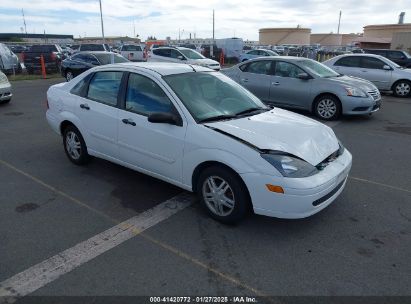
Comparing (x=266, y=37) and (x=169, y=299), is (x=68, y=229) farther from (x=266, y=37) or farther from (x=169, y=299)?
(x=266, y=37)

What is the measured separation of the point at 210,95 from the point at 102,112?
1486 millimetres

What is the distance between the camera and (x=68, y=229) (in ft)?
12.4

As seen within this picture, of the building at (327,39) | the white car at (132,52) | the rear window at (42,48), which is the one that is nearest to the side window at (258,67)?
the rear window at (42,48)

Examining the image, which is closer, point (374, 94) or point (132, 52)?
point (374, 94)

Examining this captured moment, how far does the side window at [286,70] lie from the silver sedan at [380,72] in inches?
184

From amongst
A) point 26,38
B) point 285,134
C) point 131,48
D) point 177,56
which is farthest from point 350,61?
point 26,38

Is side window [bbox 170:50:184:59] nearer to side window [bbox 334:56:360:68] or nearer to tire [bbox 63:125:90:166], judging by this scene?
side window [bbox 334:56:360:68]

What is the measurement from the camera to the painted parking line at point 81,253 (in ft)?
9.51

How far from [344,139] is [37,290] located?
20.9 feet

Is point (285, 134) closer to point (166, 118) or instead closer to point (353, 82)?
point (166, 118)

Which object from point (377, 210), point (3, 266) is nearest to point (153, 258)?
point (3, 266)

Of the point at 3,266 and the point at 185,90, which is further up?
the point at 185,90

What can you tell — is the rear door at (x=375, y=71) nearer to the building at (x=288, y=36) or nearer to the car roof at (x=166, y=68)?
the car roof at (x=166, y=68)

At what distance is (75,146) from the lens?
5523 mm
